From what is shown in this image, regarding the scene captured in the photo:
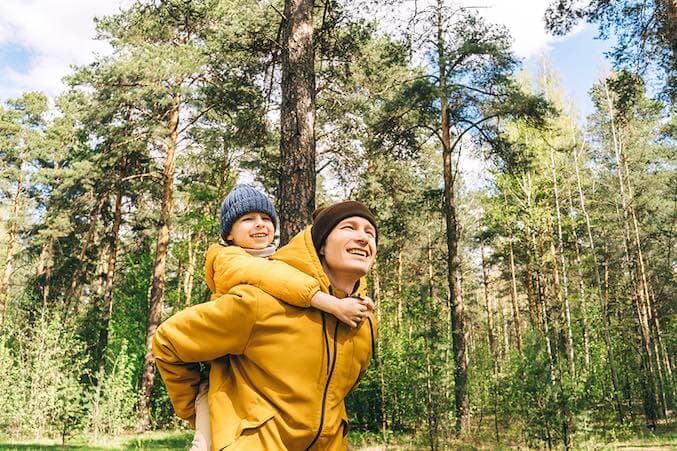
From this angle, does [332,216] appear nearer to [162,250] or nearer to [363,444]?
[363,444]

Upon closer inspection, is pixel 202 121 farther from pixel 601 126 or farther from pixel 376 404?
pixel 601 126

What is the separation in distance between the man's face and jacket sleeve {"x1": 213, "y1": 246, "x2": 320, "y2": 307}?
5.1 inches

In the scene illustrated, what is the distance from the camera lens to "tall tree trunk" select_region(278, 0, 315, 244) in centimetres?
422

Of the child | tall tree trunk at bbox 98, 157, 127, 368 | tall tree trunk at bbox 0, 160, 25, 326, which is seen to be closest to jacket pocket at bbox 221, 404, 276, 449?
the child

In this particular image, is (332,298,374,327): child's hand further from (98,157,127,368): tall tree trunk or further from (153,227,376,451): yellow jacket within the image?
(98,157,127,368): tall tree trunk

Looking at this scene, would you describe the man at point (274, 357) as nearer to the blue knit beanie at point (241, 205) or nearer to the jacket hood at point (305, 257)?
the jacket hood at point (305, 257)

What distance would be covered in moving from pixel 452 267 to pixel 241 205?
408 inches

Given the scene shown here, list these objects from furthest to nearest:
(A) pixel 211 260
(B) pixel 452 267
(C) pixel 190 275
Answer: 1. (C) pixel 190 275
2. (B) pixel 452 267
3. (A) pixel 211 260

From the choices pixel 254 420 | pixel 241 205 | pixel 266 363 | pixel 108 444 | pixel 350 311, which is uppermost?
pixel 241 205

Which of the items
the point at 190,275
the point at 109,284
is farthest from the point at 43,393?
the point at 190,275

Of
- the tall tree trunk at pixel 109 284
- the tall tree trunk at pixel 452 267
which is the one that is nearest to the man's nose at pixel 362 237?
the tall tree trunk at pixel 452 267

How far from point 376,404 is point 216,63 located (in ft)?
29.7

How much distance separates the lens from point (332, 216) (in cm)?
170

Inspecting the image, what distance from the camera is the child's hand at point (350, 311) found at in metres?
1.53
